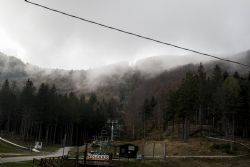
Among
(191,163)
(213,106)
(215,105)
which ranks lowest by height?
(191,163)

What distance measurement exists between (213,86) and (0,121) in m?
71.3

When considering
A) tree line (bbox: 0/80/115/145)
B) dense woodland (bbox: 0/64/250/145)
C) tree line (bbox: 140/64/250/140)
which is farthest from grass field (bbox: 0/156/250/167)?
tree line (bbox: 0/80/115/145)

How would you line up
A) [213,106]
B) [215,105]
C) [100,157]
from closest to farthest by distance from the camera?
[100,157], [215,105], [213,106]

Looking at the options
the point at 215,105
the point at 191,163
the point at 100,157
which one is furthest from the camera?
the point at 215,105

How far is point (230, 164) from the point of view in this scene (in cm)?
6519

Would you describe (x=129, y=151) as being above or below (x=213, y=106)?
below

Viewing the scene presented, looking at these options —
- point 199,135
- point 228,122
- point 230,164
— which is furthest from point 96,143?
point 230,164

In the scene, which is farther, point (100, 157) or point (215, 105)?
point (215, 105)

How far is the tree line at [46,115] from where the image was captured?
113438 millimetres

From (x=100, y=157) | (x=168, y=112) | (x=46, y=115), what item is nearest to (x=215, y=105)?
(x=168, y=112)

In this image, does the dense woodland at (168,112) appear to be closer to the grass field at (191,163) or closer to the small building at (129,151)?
the grass field at (191,163)

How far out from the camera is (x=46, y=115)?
114m

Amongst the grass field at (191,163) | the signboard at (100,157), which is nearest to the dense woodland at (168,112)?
the grass field at (191,163)

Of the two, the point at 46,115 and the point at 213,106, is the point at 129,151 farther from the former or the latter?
the point at 46,115
